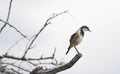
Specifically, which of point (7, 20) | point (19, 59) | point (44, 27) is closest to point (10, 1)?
point (7, 20)

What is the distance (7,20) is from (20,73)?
76 centimetres

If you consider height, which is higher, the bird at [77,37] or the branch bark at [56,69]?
the bird at [77,37]

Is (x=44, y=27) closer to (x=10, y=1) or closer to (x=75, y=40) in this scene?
(x=10, y=1)

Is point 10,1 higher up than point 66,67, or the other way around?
point 10,1

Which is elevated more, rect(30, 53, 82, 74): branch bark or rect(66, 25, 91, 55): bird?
rect(66, 25, 91, 55): bird

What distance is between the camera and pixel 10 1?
3.93m

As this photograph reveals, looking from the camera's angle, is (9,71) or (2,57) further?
(2,57)

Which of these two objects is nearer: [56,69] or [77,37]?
[56,69]

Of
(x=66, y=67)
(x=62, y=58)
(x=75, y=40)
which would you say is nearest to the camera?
(x=66, y=67)

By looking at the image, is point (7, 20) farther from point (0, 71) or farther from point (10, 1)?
point (0, 71)

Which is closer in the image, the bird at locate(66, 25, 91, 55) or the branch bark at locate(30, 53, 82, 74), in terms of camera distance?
the branch bark at locate(30, 53, 82, 74)

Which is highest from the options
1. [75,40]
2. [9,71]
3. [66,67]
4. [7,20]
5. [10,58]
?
[75,40]

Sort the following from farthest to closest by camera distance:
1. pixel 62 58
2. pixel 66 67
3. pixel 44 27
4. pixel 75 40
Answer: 1. pixel 75 40
2. pixel 62 58
3. pixel 44 27
4. pixel 66 67

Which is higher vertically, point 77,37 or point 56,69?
point 77,37
